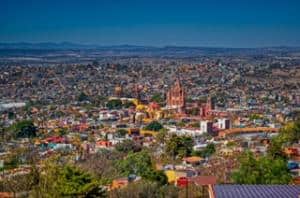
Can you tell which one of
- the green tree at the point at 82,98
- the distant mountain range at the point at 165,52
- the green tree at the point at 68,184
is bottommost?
the distant mountain range at the point at 165,52

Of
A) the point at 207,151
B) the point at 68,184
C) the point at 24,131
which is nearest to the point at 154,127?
the point at 24,131

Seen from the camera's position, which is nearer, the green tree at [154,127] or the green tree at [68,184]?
the green tree at [68,184]

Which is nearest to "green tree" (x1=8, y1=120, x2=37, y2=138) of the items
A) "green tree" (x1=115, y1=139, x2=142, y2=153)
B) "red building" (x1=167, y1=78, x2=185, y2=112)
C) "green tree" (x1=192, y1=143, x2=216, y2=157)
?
"green tree" (x1=115, y1=139, x2=142, y2=153)

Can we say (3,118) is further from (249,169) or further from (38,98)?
(249,169)

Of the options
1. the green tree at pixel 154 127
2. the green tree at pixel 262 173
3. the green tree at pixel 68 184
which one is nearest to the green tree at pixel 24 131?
the green tree at pixel 154 127

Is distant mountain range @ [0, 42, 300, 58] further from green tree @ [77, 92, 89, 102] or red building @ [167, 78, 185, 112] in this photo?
red building @ [167, 78, 185, 112]

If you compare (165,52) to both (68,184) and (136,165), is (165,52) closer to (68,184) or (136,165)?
(136,165)

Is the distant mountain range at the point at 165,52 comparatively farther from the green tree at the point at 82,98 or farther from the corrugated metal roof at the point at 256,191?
the corrugated metal roof at the point at 256,191

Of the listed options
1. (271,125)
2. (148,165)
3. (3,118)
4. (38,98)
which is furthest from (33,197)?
(38,98)

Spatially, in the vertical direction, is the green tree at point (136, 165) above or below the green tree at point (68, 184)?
below

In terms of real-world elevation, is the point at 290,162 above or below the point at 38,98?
above
